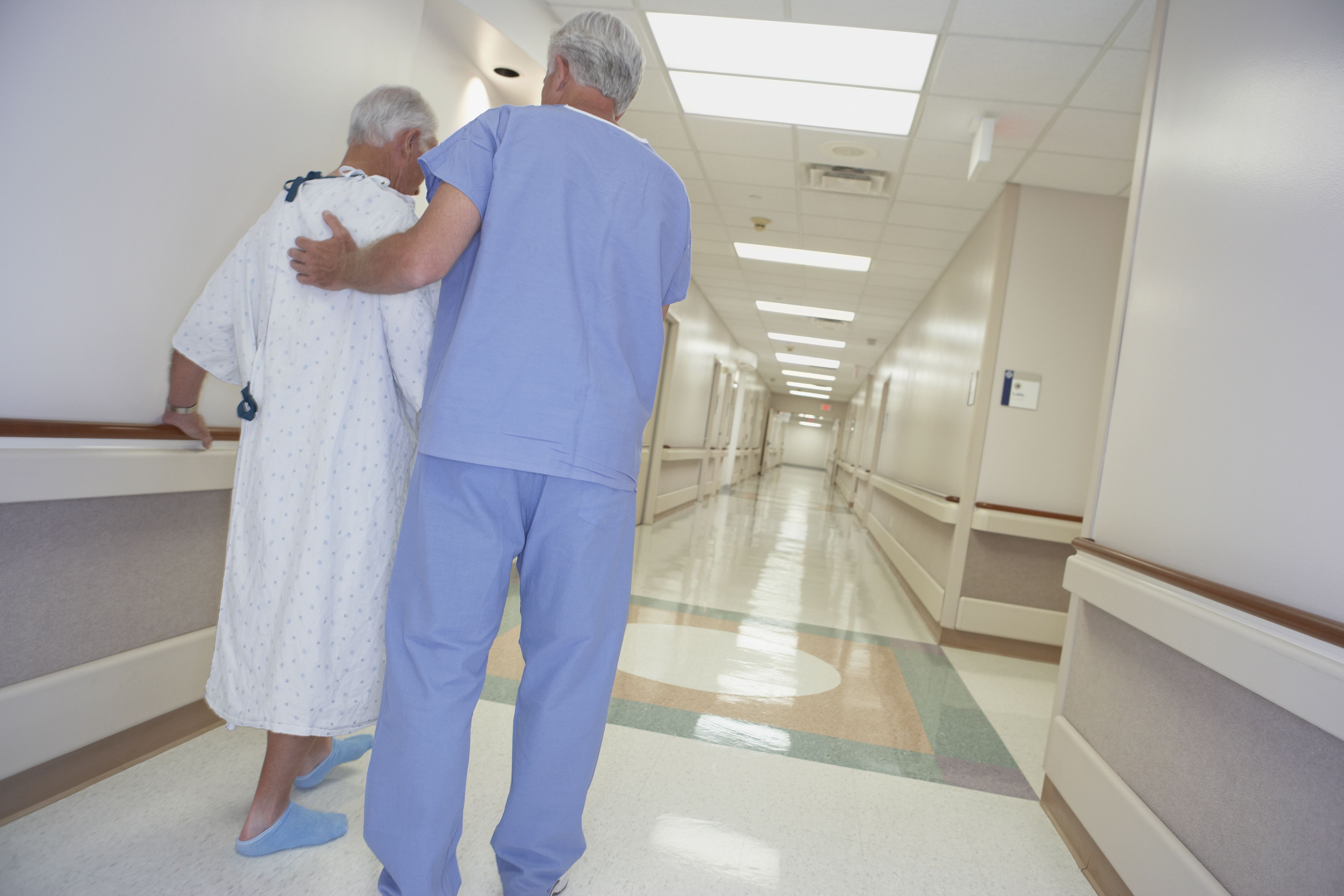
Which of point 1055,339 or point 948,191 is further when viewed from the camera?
point 948,191

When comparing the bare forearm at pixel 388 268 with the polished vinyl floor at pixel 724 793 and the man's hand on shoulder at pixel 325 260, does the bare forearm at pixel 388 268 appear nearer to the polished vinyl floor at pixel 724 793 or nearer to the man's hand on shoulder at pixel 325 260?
the man's hand on shoulder at pixel 325 260

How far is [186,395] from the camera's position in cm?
172

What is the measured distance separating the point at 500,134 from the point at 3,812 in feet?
5.31

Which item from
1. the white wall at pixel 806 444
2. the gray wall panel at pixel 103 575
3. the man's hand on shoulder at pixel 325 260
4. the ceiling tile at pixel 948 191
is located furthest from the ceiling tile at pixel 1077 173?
the white wall at pixel 806 444

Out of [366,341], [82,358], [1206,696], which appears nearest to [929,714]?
[1206,696]

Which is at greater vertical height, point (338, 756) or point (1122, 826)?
point (1122, 826)

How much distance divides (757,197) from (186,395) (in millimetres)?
4292

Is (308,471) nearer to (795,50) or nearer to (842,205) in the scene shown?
(795,50)

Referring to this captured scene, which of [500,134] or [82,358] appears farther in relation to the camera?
[82,358]

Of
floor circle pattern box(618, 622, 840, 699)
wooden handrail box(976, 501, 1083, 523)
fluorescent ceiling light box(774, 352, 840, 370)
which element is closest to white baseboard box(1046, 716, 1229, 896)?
floor circle pattern box(618, 622, 840, 699)

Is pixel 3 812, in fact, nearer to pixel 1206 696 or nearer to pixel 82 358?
pixel 82 358

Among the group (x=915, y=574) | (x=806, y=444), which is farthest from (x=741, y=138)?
(x=806, y=444)

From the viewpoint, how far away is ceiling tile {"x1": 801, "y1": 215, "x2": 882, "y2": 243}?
18.0ft

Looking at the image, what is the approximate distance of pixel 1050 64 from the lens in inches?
122
